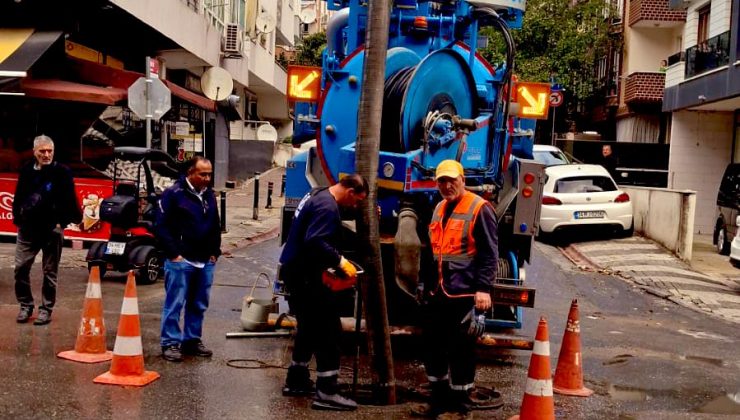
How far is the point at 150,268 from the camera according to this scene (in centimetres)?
1188

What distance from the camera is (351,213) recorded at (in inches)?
303

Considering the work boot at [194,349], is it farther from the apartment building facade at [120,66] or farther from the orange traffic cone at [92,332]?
the apartment building facade at [120,66]

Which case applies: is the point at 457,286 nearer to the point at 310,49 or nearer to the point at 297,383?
the point at 297,383

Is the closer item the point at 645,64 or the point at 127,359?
the point at 127,359

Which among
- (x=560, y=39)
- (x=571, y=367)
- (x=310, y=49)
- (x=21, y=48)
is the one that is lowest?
(x=571, y=367)

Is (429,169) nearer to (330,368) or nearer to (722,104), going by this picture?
(330,368)

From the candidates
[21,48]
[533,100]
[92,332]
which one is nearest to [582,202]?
[533,100]

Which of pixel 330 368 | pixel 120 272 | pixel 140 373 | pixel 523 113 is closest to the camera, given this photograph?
pixel 330 368

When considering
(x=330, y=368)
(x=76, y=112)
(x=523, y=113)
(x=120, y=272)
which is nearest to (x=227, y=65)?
(x=76, y=112)

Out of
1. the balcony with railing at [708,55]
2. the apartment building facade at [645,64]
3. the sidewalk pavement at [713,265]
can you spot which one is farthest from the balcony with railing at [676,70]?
the sidewalk pavement at [713,265]

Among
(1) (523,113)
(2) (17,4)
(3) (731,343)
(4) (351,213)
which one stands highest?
(2) (17,4)

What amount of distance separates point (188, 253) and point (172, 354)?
2.78 ft

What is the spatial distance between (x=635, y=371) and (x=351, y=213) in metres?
2.99

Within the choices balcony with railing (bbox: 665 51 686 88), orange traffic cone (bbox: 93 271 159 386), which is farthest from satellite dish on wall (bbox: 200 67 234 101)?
orange traffic cone (bbox: 93 271 159 386)
